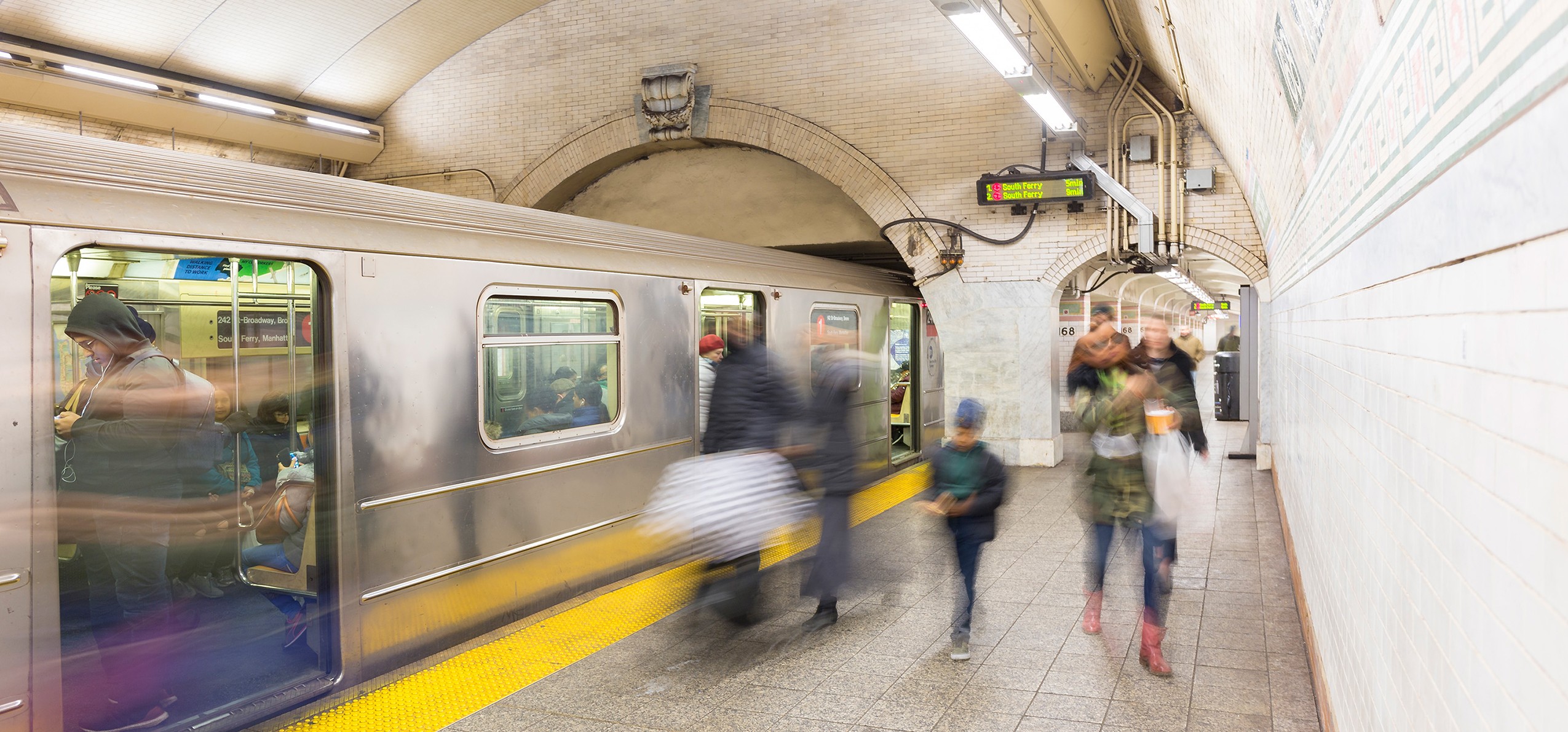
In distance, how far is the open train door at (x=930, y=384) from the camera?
41.1 ft

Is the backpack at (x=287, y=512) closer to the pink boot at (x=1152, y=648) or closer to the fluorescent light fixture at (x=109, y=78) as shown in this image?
the pink boot at (x=1152, y=648)

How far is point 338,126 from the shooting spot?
1445 centimetres

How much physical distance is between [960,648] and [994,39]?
423 centimetres

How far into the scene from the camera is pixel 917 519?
858 centimetres

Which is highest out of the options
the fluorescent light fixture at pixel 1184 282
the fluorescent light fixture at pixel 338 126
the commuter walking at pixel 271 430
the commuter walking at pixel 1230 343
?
the fluorescent light fixture at pixel 338 126

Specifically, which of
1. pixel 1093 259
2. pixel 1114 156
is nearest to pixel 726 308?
pixel 1114 156

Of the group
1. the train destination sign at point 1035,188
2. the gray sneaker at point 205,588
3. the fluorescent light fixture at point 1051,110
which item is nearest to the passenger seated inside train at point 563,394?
the gray sneaker at point 205,588

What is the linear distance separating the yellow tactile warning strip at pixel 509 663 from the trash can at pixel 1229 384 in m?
13.4

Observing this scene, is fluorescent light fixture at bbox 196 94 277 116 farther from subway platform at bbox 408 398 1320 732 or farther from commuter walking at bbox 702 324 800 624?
commuter walking at bbox 702 324 800 624

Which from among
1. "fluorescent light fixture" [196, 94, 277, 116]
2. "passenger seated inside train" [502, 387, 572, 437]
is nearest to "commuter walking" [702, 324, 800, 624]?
"passenger seated inside train" [502, 387, 572, 437]

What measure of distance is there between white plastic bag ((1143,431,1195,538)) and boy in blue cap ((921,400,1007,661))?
74 cm

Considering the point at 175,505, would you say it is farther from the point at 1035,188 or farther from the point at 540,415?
the point at 1035,188

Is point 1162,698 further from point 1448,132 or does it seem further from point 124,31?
point 124,31

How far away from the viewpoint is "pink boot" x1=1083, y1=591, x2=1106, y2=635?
5426mm
